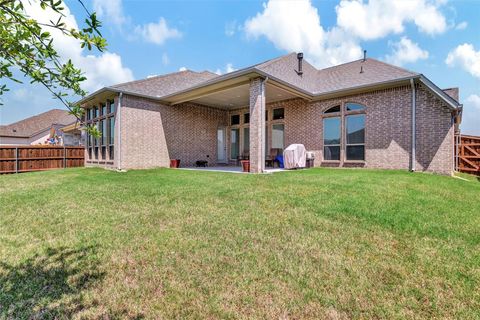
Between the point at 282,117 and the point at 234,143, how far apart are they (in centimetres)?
387

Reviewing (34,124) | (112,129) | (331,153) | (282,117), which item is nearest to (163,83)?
(112,129)

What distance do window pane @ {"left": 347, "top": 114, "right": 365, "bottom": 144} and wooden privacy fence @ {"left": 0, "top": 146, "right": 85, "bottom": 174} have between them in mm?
16565

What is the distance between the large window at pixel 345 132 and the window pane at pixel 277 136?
255 cm

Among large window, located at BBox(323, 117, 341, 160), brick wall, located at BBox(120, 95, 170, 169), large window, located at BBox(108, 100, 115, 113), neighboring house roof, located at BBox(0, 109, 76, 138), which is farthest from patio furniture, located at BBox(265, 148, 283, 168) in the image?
neighboring house roof, located at BBox(0, 109, 76, 138)

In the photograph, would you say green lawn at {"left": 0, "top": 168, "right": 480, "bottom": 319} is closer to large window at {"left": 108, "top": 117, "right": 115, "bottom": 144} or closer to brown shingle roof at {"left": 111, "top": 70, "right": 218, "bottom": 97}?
large window at {"left": 108, "top": 117, "right": 115, "bottom": 144}

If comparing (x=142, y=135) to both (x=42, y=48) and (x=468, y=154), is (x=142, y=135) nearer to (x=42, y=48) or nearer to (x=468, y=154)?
(x=42, y=48)

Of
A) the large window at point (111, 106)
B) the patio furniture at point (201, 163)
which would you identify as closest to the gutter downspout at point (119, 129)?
the large window at point (111, 106)

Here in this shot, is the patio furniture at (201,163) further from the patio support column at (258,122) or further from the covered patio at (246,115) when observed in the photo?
the patio support column at (258,122)

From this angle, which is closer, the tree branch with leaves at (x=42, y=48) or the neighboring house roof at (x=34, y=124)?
the tree branch with leaves at (x=42, y=48)

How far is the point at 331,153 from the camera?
12.5m

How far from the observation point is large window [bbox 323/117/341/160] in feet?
40.2

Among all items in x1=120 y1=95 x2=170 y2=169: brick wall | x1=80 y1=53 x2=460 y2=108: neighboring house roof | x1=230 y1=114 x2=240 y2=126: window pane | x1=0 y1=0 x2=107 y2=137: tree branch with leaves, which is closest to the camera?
x1=0 y1=0 x2=107 y2=137: tree branch with leaves

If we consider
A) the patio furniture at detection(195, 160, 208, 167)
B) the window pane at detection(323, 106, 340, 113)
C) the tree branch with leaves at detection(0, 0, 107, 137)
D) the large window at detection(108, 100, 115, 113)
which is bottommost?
the patio furniture at detection(195, 160, 208, 167)

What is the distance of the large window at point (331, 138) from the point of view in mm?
12266
